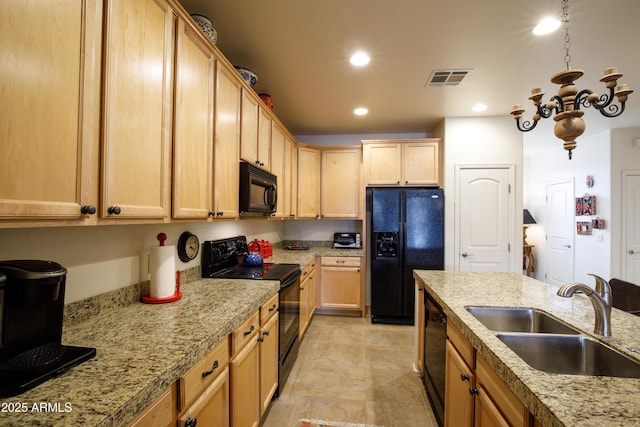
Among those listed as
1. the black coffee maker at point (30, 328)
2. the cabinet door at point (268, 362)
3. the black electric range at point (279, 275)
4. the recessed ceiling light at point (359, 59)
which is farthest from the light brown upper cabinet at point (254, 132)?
the black coffee maker at point (30, 328)

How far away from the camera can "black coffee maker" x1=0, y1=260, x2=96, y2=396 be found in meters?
0.72

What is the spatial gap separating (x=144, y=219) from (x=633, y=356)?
1.87m

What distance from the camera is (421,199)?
3533mm

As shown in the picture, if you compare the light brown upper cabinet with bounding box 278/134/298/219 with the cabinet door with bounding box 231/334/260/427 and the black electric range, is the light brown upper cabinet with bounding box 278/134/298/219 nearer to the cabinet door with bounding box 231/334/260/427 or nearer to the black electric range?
the black electric range

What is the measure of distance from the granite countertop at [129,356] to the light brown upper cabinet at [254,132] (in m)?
1.13

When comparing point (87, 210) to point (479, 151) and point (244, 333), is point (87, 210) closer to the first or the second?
point (244, 333)

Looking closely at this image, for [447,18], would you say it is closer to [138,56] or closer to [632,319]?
[138,56]

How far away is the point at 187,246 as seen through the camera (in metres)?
1.94

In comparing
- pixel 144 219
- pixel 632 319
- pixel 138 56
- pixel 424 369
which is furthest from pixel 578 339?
pixel 138 56

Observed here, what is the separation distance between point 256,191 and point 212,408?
152 cm

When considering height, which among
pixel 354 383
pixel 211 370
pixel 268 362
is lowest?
pixel 354 383

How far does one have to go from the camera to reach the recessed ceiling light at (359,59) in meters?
2.25

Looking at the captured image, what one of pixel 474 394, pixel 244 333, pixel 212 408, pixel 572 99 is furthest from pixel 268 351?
pixel 572 99

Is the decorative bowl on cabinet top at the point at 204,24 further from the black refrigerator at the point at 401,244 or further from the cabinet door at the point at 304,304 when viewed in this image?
the black refrigerator at the point at 401,244
